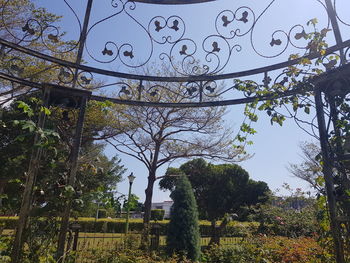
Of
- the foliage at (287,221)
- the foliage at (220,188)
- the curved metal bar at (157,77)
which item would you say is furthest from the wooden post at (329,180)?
the foliage at (220,188)

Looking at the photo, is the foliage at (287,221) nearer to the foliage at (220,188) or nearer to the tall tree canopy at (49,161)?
the tall tree canopy at (49,161)

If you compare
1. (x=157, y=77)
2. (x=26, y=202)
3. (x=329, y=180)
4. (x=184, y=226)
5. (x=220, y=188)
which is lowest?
(x=184, y=226)

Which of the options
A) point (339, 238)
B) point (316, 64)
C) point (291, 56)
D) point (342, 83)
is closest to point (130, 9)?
point (291, 56)

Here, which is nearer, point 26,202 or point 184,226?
point 26,202

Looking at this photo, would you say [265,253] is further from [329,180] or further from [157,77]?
[157,77]

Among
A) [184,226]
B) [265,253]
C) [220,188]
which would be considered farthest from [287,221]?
[220,188]

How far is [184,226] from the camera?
782 cm

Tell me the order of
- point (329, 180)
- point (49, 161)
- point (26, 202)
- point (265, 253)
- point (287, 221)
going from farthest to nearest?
point (287, 221)
point (265, 253)
point (49, 161)
point (26, 202)
point (329, 180)

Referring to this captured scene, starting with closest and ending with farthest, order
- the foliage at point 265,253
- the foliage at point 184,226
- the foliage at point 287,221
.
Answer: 1. the foliage at point 265,253
2. the foliage at point 184,226
3. the foliage at point 287,221

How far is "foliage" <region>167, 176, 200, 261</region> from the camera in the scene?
7.55m

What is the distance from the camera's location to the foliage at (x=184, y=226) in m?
7.55

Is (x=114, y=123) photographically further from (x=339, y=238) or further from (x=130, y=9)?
(x=339, y=238)

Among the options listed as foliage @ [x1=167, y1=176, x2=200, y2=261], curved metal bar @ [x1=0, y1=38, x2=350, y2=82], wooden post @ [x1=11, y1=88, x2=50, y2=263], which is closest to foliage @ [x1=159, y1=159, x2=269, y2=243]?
foliage @ [x1=167, y1=176, x2=200, y2=261]

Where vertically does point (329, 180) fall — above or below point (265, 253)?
above
